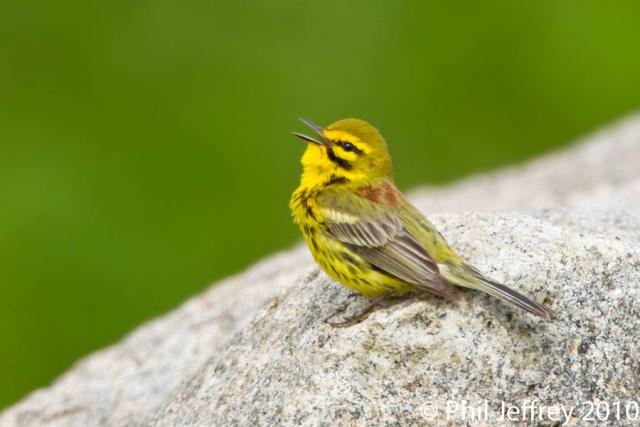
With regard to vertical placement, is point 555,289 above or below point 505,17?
below

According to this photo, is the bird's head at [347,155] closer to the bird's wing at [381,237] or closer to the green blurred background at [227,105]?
the bird's wing at [381,237]

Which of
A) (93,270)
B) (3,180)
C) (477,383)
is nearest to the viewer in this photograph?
(477,383)

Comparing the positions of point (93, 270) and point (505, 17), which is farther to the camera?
point (505, 17)

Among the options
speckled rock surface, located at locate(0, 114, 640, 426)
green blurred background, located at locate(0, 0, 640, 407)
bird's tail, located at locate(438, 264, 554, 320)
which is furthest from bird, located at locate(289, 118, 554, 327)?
green blurred background, located at locate(0, 0, 640, 407)

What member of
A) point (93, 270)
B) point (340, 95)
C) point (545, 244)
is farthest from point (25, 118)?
point (545, 244)

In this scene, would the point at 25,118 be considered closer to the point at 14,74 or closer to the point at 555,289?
the point at 14,74

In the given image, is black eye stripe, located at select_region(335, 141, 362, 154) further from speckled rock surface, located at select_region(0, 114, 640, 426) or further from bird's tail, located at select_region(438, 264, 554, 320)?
bird's tail, located at select_region(438, 264, 554, 320)
